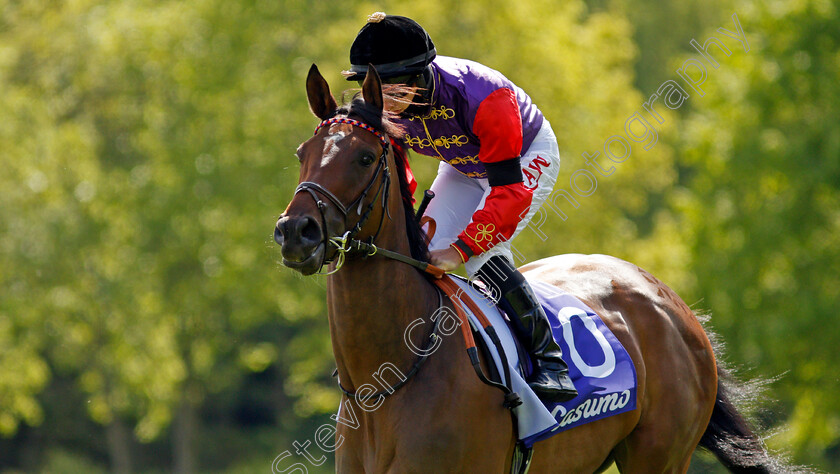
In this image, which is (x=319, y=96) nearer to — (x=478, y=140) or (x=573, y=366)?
(x=478, y=140)

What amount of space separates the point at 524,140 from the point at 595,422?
1.50 metres

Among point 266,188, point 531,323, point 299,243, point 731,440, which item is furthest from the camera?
point 266,188

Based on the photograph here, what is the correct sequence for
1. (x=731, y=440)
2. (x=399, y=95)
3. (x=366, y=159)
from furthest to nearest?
(x=731, y=440) → (x=399, y=95) → (x=366, y=159)

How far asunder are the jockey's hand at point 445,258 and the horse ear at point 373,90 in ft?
2.42

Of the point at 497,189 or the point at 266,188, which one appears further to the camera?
the point at 266,188

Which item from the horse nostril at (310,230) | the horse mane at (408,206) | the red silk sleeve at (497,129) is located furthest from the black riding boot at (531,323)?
Result: the horse nostril at (310,230)

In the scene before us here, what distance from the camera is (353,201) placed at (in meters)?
3.79

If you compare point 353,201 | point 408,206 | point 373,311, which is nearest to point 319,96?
point 353,201

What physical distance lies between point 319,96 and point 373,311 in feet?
3.13

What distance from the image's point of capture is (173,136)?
19688 mm

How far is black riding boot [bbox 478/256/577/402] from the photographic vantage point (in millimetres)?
4418

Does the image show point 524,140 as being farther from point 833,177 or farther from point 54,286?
point 54,286

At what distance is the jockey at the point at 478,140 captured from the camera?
4.28m

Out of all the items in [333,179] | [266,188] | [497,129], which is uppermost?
[497,129]
